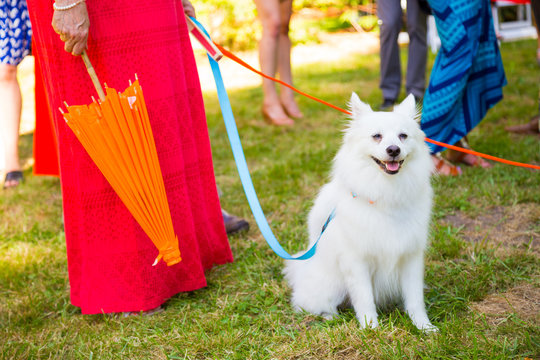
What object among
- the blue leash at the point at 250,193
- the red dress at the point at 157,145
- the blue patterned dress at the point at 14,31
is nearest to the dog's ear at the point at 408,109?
the blue leash at the point at 250,193

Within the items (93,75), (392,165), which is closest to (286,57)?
(93,75)

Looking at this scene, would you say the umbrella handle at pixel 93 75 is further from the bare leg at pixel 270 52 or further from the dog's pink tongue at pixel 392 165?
the bare leg at pixel 270 52

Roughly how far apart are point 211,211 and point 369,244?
38.1 inches

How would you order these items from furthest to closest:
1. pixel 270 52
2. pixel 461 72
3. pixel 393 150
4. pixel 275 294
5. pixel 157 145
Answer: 1. pixel 270 52
2. pixel 461 72
3. pixel 275 294
4. pixel 157 145
5. pixel 393 150

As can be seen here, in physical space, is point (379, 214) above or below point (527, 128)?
above

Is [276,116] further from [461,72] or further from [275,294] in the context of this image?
[275,294]

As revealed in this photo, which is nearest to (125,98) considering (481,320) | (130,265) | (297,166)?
(130,265)

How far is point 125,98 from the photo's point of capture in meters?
2.14

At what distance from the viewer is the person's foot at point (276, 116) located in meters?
5.47

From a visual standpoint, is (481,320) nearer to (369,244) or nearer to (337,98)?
(369,244)

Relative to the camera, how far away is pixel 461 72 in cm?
335

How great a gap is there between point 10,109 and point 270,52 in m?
2.41

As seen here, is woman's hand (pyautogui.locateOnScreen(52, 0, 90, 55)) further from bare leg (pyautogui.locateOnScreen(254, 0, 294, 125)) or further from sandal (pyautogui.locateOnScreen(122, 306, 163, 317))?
bare leg (pyautogui.locateOnScreen(254, 0, 294, 125))

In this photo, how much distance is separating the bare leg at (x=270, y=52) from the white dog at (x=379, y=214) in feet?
10.3
